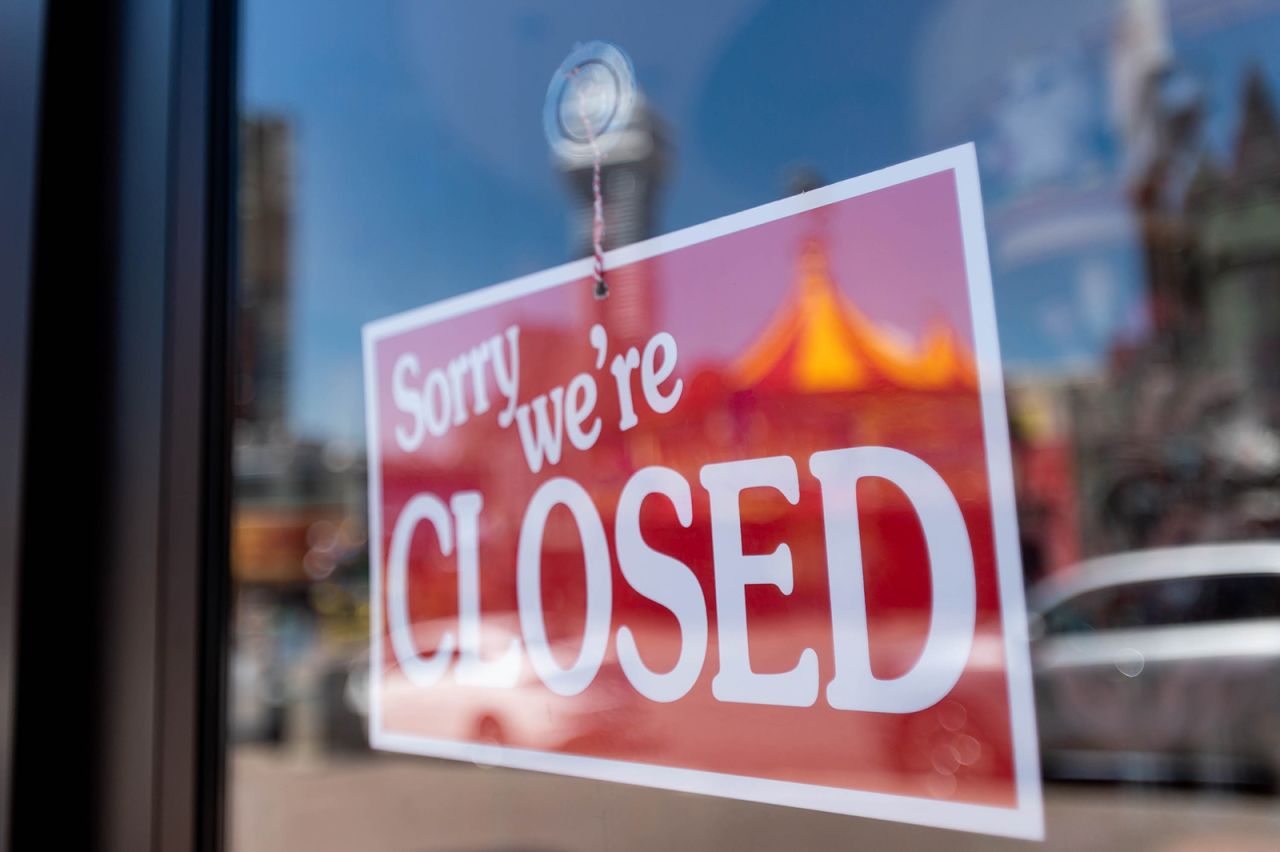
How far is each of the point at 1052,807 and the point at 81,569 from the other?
1010 millimetres

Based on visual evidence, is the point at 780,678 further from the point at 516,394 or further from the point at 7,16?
the point at 7,16

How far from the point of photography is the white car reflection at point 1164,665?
2.38 feet

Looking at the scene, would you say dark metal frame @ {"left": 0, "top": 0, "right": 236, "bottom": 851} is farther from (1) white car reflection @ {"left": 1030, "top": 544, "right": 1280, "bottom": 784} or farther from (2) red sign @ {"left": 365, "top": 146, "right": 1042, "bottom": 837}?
(1) white car reflection @ {"left": 1030, "top": 544, "right": 1280, "bottom": 784}

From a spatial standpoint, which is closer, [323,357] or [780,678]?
[780,678]

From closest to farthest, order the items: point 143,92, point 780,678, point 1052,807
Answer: point 1052,807, point 780,678, point 143,92

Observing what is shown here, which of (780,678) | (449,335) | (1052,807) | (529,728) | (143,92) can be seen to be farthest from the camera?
(143,92)

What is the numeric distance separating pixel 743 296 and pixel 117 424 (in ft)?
2.45

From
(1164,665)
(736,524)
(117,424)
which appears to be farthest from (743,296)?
(1164,665)

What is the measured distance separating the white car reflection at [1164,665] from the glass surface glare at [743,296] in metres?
0.02

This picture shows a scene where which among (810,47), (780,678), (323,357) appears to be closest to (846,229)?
(810,47)

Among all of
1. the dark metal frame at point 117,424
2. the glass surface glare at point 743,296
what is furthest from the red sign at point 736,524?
the dark metal frame at point 117,424

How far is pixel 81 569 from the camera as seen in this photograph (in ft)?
3.42

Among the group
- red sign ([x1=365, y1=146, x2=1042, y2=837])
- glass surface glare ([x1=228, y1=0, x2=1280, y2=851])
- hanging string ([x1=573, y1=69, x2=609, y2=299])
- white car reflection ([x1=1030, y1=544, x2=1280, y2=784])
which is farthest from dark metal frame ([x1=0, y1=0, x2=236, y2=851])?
white car reflection ([x1=1030, y1=544, x2=1280, y2=784])

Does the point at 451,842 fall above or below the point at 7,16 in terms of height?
below
